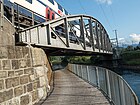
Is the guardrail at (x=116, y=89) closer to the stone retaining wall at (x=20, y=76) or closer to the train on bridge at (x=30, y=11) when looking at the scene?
the stone retaining wall at (x=20, y=76)

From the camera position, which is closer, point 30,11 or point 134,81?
point 30,11

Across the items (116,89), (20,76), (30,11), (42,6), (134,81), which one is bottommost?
(134,81)

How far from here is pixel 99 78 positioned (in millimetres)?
12469

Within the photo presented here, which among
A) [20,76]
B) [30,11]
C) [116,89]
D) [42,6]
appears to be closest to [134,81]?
[42,6]

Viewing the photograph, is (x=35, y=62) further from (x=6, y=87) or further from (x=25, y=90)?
(x=6, y=87)

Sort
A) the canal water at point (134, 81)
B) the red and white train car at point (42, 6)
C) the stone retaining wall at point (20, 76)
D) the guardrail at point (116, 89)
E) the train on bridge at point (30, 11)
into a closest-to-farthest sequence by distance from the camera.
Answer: the guardrail at point (116, 89), the stone retaining wall at point (20, 76), the train on bridge at point (30, 11), the red and white train car at point (42, 6), the canal water at point (134, 81)

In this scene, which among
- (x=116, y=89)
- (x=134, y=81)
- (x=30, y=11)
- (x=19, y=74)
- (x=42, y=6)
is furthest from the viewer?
(x=134, y=81)

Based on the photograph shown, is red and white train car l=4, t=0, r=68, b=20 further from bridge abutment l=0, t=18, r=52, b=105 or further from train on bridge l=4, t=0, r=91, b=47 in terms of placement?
bridge abutment l=0, t=18, r=52, b=105

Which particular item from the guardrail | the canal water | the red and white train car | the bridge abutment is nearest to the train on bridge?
the red and white train car

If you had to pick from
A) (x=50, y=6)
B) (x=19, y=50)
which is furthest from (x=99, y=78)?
(x=50, y=6)

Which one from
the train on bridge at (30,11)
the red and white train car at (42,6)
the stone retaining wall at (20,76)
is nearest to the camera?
the stone retaining wall at (20,76)

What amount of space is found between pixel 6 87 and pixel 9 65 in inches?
29.1

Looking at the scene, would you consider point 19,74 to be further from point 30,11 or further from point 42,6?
point 42,6

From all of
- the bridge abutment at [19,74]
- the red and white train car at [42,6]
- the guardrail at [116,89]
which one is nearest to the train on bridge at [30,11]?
the red and white train car at [42,6]
